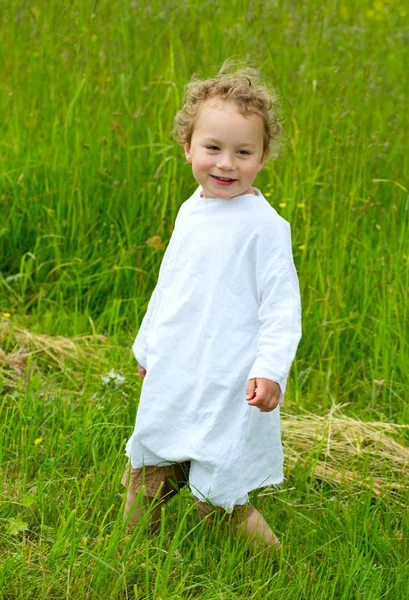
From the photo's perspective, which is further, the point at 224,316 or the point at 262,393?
the point at 224,316

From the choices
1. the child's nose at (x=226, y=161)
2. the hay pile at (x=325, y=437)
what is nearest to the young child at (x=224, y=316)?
the child's nose at (x=226, y=161)

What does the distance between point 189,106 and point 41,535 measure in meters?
1.07

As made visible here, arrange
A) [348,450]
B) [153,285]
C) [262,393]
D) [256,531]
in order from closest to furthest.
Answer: [262,393]
[256,531]
[348,450]
[153,285]

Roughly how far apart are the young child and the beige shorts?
5 centimetres

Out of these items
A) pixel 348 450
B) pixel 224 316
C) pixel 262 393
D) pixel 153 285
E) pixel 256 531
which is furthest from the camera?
pixel 153 285

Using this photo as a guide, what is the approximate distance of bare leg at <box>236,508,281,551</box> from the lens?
222 centimetres

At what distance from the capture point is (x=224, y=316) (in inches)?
81.4

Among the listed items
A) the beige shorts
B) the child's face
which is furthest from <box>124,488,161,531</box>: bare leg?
the child's face

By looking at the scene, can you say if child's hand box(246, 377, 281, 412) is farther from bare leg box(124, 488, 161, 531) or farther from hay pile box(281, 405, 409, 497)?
hay pile box(281, 405, 409, 497)

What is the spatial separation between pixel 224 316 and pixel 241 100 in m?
0.48

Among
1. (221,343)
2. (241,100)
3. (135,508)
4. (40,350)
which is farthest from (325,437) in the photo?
(241,100)

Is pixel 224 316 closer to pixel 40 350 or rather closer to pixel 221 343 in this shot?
pixel 221 343

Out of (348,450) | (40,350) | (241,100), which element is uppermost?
(241,100)

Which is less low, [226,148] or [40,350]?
[226,148]
